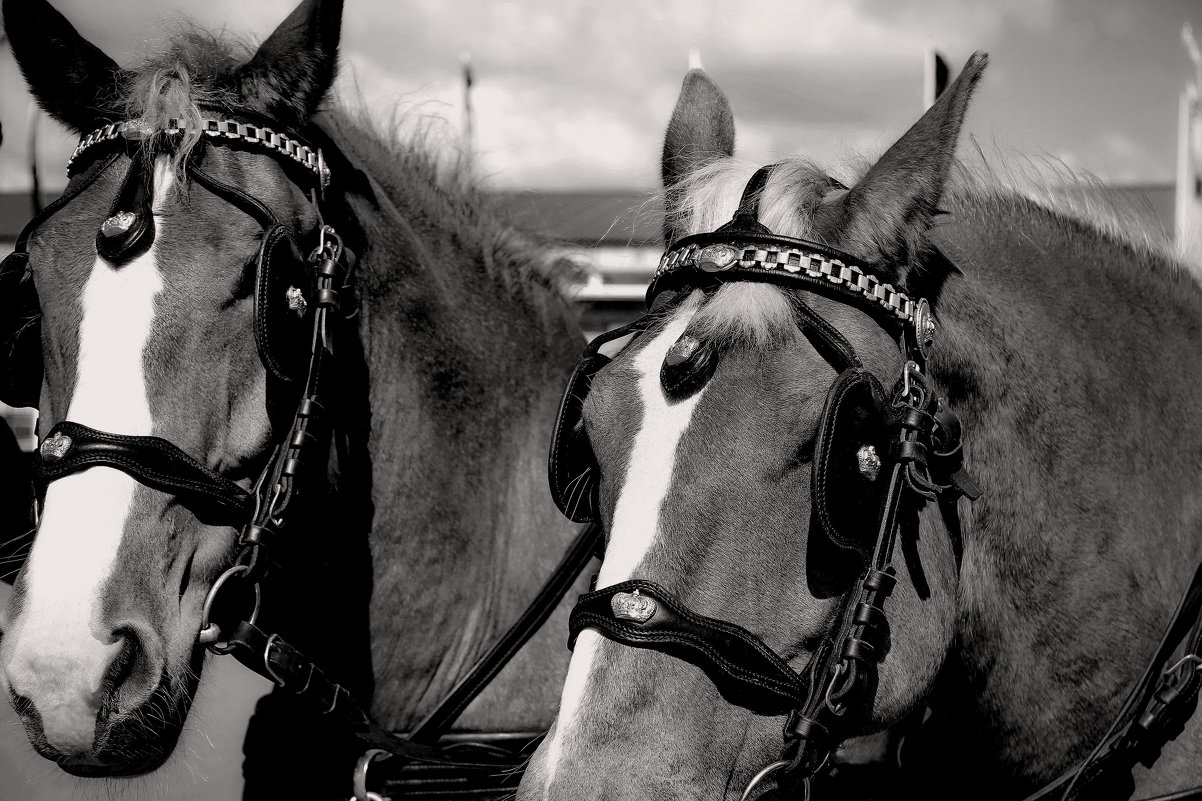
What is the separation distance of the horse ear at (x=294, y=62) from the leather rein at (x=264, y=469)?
10cm

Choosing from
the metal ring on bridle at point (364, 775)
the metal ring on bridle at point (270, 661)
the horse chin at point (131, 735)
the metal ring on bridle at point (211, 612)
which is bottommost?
the metal ring on bridle at point (364, 775)

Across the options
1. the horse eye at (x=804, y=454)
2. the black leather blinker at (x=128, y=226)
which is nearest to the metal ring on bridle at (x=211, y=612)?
the black leather blinker at (x=128, y=226)

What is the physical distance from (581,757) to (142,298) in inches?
48.4

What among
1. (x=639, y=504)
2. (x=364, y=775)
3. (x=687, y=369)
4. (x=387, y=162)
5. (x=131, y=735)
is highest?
(x=387, y=162)

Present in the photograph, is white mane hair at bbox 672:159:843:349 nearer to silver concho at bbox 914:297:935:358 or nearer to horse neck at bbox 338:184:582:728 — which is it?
silver concho at bbox 914:297:935:358

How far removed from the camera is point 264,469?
2.19 meters

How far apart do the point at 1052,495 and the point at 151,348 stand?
1742 millimetres

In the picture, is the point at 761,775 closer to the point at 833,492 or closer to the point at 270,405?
the point at 833,492

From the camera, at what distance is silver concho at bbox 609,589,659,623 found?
155cm

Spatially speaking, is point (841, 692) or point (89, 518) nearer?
point (841, 692)

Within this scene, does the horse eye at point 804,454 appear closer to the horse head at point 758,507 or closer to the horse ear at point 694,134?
the horse head at point 758,507

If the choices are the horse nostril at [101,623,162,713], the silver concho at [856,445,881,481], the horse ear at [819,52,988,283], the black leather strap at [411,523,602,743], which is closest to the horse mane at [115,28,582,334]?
the black leather strap at [411,523,602,743]

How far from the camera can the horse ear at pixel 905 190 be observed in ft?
5.73

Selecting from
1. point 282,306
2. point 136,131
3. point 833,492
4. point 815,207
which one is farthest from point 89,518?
Result: point 815,207
